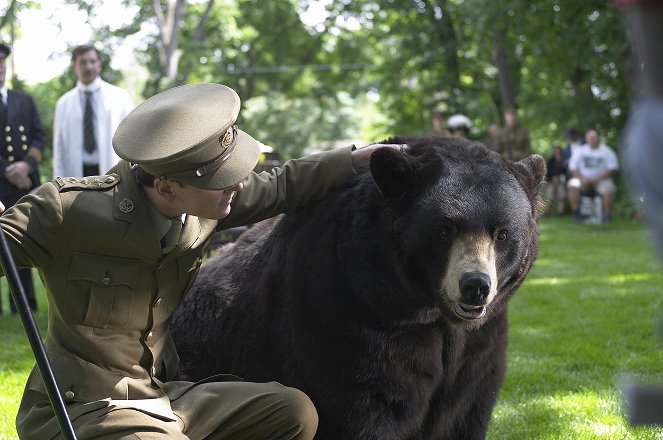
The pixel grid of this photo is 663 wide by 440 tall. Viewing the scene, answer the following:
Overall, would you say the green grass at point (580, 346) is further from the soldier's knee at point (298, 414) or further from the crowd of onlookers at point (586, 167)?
the crowd of onlookers at point (586, 167)

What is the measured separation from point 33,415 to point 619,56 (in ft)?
59.0

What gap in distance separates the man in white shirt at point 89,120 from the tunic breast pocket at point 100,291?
487 centimetres

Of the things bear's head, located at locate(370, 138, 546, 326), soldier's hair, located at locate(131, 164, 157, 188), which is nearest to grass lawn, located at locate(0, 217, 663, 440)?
bear's head, located at locate(370, 138, 546, 326)

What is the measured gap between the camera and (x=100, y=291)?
3.41 metres

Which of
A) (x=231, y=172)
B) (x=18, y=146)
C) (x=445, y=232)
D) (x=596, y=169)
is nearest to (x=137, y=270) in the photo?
(x=231, y=172)

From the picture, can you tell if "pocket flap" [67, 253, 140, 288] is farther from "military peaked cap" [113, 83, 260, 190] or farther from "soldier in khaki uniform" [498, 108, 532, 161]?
"soldier in khaki uniform" [498, 108, 532, 161]

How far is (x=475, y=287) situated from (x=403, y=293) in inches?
17.1

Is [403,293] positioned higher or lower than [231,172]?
lower

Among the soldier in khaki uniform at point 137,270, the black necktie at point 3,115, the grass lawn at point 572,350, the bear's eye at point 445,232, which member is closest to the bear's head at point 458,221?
the bear's eye at point 445,232

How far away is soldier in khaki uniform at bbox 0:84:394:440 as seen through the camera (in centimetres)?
333

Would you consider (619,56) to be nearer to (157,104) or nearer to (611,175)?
(611,175)

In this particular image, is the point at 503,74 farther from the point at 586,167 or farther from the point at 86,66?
the point at 86,66

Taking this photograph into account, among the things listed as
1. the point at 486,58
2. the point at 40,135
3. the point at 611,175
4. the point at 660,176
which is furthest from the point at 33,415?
the point at 486,58

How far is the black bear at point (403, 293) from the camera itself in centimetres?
364
